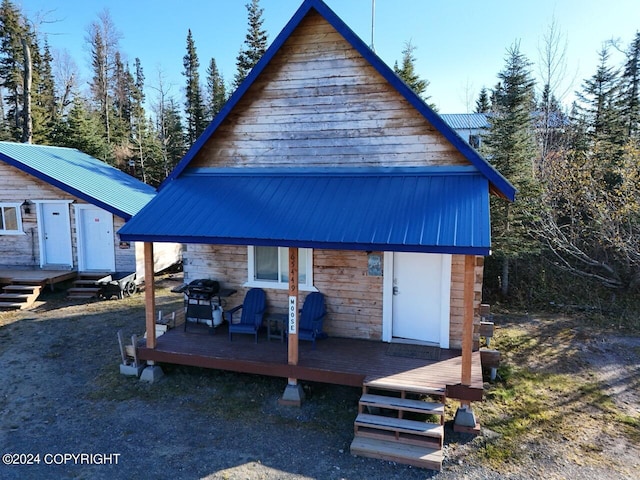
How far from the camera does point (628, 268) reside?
42.2 feet

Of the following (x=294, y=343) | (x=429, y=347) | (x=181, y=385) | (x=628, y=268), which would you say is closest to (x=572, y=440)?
(x=429, y=347)

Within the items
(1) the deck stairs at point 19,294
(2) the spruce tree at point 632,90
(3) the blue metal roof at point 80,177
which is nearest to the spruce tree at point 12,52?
(3) the blue metal roof at point 80,177

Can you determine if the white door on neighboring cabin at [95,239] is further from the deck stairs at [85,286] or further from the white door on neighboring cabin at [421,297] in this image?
the white door on neighboring cabin at [421,297]

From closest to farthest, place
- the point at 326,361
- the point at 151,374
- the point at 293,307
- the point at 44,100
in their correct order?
the point at 293,307 → the point at 326,361 → the point at 151,374 → the point at 44,100

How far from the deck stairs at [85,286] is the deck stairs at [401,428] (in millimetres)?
10259

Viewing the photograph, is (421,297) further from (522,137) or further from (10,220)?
(10,220)

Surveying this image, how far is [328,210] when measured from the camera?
6.87m

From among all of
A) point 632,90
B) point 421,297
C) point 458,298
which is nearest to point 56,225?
point 421,297

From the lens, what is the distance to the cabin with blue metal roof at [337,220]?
20.7 feet

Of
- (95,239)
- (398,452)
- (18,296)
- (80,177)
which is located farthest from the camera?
(80,177)

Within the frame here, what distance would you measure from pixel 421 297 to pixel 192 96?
3068 centimetres

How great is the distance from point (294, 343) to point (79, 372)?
174 inches

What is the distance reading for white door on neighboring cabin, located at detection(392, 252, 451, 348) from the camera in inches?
300

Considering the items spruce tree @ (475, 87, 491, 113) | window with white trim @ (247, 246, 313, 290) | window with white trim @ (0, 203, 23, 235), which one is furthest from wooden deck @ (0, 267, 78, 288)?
spruce tree @ (475, 87, 491, 113)
